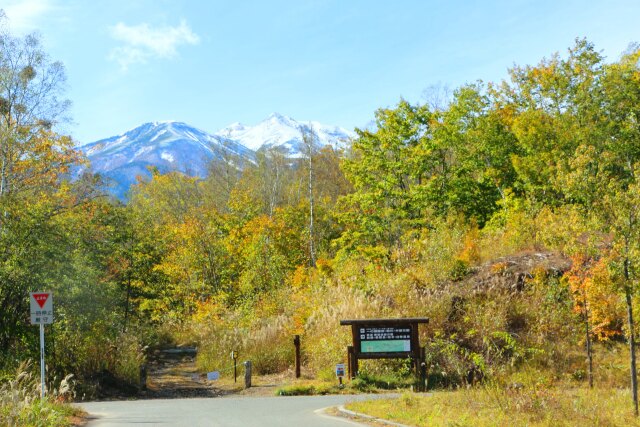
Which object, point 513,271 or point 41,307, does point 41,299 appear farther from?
point 513,271

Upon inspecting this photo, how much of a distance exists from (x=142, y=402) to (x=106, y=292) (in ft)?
19.0

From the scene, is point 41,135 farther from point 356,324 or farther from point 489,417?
point 489,417

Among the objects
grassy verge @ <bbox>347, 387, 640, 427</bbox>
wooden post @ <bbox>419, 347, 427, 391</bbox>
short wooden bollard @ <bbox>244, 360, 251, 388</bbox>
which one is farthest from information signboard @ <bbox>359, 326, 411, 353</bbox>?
grassy verge @ <bbox>347, 387, 640, 427</bbox>

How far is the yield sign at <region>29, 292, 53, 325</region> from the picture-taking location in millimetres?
13602

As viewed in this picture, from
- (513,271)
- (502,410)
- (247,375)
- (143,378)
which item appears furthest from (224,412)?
(513,271)

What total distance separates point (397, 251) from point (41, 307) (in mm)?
14050

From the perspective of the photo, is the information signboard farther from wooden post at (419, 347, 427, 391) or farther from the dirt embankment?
the dirt embankment

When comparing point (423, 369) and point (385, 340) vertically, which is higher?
point (385, 340)

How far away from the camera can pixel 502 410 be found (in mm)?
10039

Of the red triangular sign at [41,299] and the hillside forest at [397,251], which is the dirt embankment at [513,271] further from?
the red triangular sign at [41,299]

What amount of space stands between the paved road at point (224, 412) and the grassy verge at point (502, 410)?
3.68 feet

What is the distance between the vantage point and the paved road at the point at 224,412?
1116 cm

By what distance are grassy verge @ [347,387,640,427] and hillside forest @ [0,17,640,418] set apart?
1.51 m

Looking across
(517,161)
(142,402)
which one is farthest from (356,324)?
(517,161)
